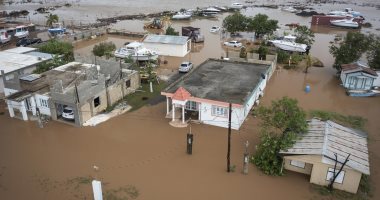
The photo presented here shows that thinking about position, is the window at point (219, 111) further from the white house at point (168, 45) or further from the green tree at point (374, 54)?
the green tree at point (374, 54)

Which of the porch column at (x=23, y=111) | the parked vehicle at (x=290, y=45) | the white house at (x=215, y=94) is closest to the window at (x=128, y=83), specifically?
the white house at (x=215, y=94)

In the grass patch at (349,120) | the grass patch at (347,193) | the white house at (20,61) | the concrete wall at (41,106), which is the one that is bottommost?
the grass patch at (347,193)

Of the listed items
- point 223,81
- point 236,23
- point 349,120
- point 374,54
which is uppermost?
point 236,23

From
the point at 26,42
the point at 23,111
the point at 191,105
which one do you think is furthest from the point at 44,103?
the point at 26,42

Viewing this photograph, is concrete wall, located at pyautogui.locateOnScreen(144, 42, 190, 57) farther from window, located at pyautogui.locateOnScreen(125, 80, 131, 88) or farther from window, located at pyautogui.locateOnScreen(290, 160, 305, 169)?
window, located at pyautogui.locateOnScreen(290, 160, 305, 169)

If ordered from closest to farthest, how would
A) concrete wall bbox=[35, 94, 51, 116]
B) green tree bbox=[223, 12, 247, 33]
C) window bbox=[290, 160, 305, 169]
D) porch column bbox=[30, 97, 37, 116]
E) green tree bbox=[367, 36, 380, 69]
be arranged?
1. window bbox=[290, 160, 305, 169]
2. concrete wall bbox=[35, 94, 51, 116]
3. porch column bbox=[30, 97, 37, 116]
4. green tree bbox=[367, 36, 380, 69]
5. green tree bbox=[223, 12, 247, 33]

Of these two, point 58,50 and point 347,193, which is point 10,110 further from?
point 347,193

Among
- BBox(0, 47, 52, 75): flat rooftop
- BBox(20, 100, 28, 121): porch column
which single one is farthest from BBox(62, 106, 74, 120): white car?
BBox(0, 47, 52, 75): flat rooftop
